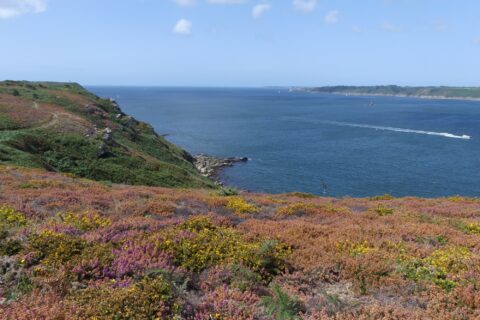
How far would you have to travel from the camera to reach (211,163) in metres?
89.2

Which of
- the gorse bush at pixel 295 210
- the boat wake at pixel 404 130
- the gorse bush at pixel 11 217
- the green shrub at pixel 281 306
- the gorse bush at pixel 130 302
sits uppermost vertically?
the gorse bush at pixel 130 302

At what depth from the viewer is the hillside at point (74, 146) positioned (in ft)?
147

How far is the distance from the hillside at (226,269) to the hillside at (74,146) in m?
31.3

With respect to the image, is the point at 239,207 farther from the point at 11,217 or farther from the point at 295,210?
the point at 11,217

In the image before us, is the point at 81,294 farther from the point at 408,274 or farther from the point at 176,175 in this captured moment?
the point at 176,175

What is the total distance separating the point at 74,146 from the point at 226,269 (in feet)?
155

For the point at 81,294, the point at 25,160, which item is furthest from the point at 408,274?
the point at 25,160

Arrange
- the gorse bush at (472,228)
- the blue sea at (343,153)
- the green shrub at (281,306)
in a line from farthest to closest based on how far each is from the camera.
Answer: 1. the blue sea at (343,153)
2. the gorse bush at (472,228)
3. the green shrub at (281,306)

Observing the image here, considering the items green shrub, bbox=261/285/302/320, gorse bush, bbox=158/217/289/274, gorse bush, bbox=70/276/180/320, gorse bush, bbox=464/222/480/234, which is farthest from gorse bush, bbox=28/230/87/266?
gorse bush, bbox=464/222/480/234

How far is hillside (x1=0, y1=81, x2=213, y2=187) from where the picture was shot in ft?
147

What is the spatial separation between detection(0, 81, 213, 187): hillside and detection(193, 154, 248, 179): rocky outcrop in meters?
8.82

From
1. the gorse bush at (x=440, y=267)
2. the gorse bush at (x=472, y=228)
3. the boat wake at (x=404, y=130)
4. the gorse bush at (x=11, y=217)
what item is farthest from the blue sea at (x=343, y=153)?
the gorse bush at (x=11, y=217)

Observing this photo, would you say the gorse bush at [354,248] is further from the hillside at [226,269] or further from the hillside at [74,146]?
the hillside at [74,146]

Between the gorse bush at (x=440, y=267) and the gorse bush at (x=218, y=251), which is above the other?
the gorse bush at (x=218, y=251)
